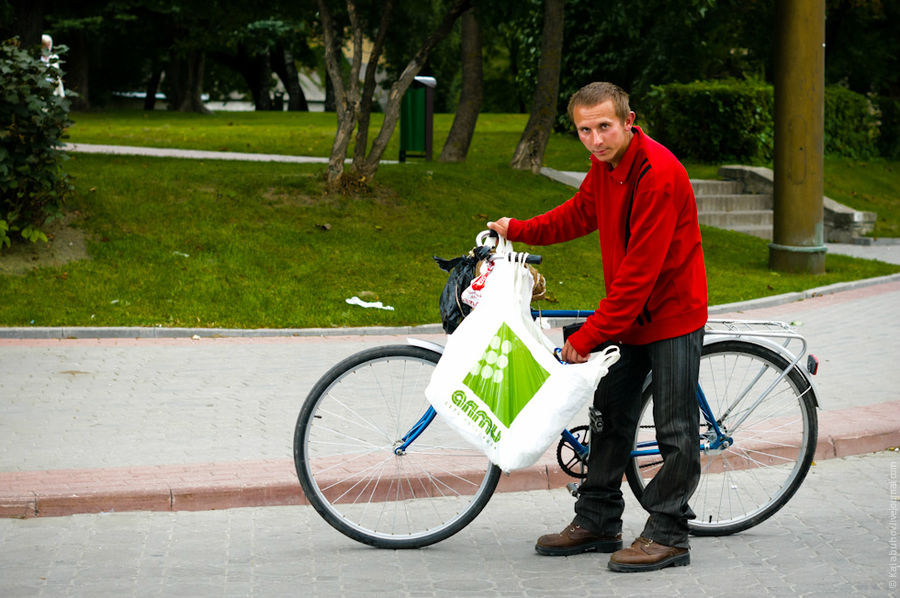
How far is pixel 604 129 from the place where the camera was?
14.3 feet

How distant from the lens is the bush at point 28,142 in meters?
10.8

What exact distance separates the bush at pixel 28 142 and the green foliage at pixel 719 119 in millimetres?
13579

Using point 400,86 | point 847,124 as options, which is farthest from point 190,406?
point 847,124

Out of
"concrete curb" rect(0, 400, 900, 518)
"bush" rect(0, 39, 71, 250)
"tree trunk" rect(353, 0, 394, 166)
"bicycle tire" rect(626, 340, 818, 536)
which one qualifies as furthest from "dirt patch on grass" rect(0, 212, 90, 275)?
"bicycle tire" rect(626, 340, 818, 536)

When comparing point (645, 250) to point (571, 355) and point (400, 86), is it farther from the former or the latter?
point (400, 86)

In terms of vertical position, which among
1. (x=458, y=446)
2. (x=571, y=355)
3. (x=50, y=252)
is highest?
(x=571, y=355)

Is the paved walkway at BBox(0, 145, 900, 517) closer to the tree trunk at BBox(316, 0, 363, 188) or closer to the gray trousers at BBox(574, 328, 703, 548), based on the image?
the gray trousers at BBox(574, 328, 703, 548)

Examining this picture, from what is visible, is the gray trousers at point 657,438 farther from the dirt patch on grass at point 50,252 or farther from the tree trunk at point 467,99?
the tree trunk at point 467,99

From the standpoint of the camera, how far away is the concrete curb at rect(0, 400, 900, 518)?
17.4 feet

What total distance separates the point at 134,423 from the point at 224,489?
1514mm

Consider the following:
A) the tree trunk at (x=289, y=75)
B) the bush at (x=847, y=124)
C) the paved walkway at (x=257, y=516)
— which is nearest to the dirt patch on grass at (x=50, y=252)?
the paved walkway at (x=257, y=516)

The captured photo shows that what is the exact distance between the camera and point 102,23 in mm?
33438

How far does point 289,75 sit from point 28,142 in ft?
130

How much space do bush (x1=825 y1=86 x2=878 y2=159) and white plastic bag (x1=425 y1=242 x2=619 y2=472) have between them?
2135cm
